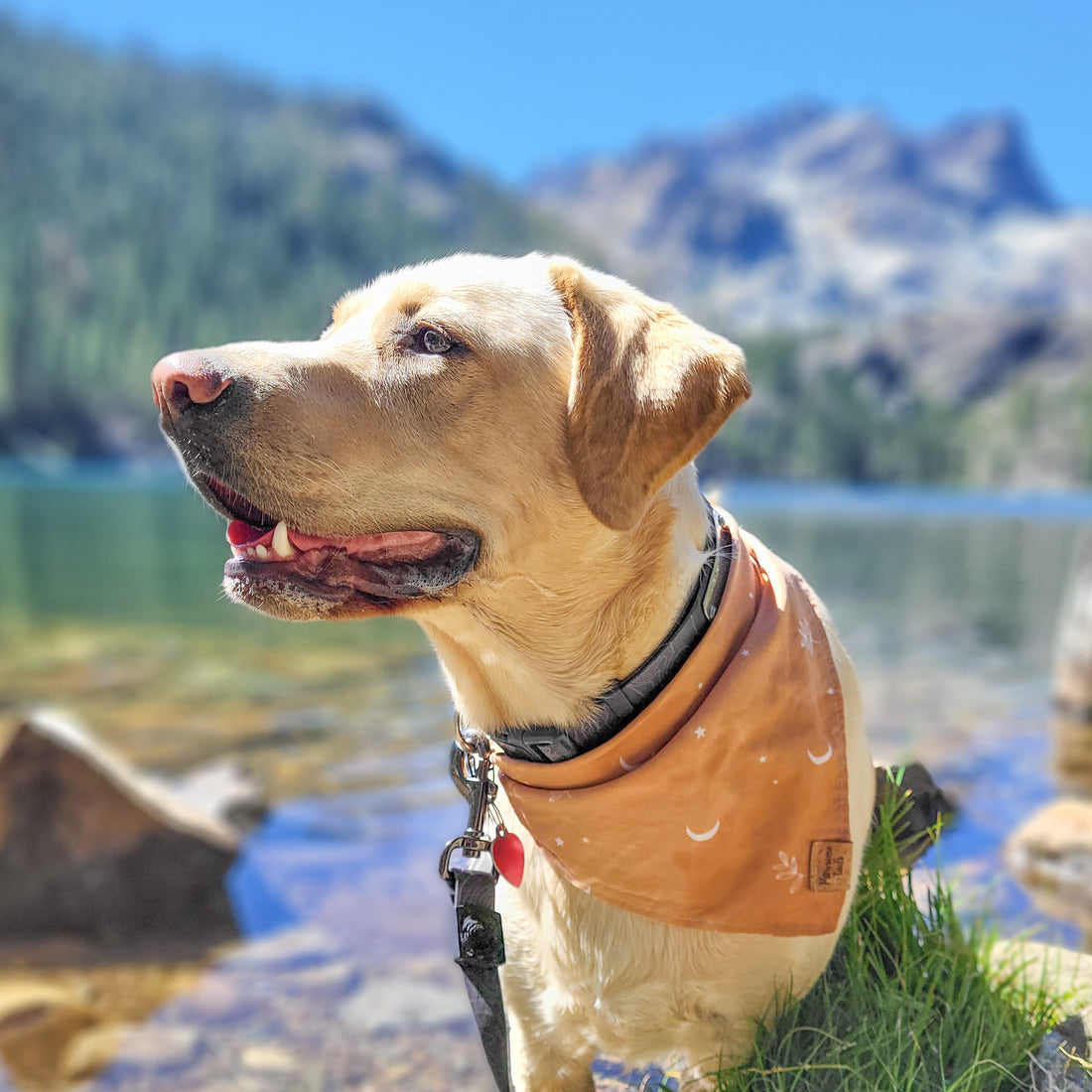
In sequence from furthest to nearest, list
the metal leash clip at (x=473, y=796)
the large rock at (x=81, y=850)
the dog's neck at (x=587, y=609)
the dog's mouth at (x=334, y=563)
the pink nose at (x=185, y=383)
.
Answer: the large rock at (x=81, y=850) < the metal leash clip at (x=473, y=796) < the dog's neck at (x=587, y=609) < the dog's mouth at (x=334, y=563) < the pink nose at (x=185, y=383)

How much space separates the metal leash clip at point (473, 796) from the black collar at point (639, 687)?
0.42 feet

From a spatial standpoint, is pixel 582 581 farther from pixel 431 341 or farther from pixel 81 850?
pixel 81 850

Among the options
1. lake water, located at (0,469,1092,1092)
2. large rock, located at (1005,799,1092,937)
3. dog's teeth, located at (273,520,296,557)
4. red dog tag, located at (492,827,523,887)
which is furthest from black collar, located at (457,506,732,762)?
large rock, located at (1005,799,1092,937)

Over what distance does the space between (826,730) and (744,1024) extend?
2.60 ft

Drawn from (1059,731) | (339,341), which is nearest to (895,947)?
(339,341)

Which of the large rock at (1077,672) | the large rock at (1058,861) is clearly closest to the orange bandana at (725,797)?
the large rock at (1058,861)

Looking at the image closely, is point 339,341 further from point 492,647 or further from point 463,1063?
point 463,1063

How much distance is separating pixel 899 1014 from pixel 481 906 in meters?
1.12

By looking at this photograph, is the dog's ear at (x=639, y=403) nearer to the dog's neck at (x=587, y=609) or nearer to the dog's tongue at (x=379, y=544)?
the dog's neck at (x=587, y=609)

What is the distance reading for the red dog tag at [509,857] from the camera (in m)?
2.76

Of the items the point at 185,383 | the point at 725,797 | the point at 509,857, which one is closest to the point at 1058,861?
the point at 725,797

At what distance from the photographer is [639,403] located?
250 centimetres

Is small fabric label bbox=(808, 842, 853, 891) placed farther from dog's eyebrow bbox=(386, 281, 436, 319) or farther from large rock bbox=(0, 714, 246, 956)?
large rock bbox=(0, 714, 246, 956)

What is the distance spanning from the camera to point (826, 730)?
265cm
